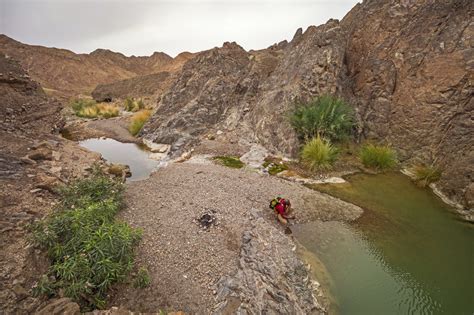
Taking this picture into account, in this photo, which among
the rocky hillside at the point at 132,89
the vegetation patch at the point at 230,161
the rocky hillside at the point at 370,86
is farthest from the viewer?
the rocky hillside at the point at 132,89

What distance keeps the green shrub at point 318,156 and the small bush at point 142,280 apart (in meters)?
8.09

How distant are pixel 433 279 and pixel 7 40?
89579 millimetres

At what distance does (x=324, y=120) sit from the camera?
12.1 metres

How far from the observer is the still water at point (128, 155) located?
1158 centimetres

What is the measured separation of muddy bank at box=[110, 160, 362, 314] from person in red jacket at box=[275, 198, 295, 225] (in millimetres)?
231

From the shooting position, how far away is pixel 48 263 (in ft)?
15.0

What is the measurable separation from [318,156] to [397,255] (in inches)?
202

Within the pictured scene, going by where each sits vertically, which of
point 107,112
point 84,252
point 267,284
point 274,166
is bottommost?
point 274,166

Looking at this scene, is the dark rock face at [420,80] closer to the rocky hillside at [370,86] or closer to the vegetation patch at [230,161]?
the rocky hillside at [370,86]

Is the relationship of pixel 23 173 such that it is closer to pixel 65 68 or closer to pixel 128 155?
pixel 128 155

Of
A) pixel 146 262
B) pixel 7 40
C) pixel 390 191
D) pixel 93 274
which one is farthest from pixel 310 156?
pixel 7 40

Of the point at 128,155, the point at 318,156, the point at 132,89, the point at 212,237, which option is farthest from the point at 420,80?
the point at 132,89

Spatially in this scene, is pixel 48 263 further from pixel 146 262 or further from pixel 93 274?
pixel 146 262

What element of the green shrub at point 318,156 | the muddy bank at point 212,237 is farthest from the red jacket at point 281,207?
the green shrub at point 318,156
